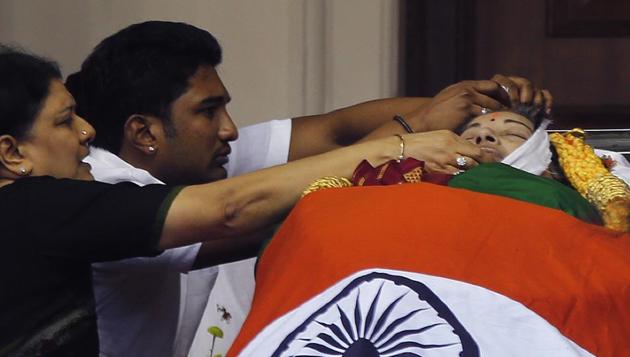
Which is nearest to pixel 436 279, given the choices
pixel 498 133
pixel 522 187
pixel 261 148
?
pixel 522 187

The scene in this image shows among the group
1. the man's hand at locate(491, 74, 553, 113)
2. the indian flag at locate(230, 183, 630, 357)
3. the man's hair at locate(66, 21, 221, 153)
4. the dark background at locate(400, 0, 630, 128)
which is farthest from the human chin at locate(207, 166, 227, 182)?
the dark background at locate(400, 0, 630, 128)

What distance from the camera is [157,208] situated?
260 centimetres

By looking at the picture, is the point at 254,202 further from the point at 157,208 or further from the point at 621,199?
the point at 621,199

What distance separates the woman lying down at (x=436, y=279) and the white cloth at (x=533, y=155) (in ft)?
1.19

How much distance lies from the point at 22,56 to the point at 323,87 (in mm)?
1390

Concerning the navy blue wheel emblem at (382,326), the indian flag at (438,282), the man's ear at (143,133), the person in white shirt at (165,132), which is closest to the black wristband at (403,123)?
the person in white shirt at (165,132)

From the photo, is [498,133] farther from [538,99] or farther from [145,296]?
[145,296]

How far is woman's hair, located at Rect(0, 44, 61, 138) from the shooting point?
2703 mm

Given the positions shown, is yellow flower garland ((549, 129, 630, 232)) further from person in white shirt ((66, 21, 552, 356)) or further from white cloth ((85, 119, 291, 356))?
white cloth ((85, 119, 291, 356))

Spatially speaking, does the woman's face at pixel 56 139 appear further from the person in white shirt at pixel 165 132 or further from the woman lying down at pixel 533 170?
the woman lying down at pixel 533 170

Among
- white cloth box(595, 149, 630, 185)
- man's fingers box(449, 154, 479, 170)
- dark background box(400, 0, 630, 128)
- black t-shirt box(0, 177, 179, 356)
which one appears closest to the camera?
black t-shirt box(0, 177, 179, 356)

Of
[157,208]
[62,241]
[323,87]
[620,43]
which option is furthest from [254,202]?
[620,43]

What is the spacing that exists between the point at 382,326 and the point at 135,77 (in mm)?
1276

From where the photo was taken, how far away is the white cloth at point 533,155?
9.75 feet
